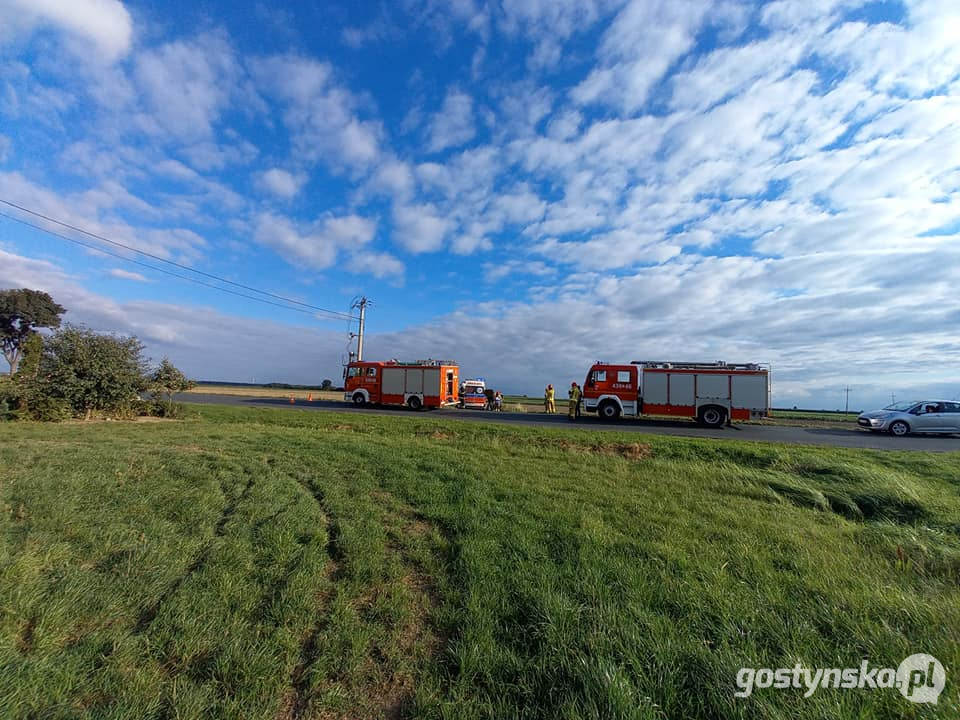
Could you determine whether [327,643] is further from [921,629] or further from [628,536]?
[921,629]

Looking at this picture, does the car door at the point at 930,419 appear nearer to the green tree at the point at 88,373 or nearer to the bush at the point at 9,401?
the green tree at the point at 88,373

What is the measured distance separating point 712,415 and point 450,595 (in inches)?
813

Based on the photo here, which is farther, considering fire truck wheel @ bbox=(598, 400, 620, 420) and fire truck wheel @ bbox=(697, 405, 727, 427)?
fire truck wheel @ bbox=(598, 400, 620, 420)

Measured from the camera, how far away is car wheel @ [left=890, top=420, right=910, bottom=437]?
18.1 metres

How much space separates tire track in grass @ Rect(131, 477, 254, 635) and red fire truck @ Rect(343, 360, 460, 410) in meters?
21.3

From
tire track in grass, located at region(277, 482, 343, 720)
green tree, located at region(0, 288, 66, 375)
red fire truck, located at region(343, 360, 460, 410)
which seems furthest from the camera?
green tree, located at region(0, 288, 66, 375)

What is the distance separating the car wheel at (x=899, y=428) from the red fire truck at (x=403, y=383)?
22.4 meters

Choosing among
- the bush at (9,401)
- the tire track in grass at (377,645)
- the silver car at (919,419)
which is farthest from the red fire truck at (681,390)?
the bush at (9,401)

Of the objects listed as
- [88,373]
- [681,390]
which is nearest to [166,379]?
[88,373]

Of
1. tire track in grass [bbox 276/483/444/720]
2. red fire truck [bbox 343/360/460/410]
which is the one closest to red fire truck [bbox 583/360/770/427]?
red fire truck [bbox 343/360/460/410]

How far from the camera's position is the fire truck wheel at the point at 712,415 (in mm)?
19969

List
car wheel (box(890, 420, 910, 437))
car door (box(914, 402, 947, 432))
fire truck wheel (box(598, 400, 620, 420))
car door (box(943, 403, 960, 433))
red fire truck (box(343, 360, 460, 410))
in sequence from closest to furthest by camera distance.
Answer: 1. car door (box(943, 403, 960, 433))
2. car door (box(914, 402, 947, 432))
3. car wheel (box(890, 420, 910, 437))
4. fire truck wheel (box(598, 400, 620, 420))
5. red fire truck (box(343, 360, 460, 410))

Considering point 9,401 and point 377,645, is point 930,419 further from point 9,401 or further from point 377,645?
point 9,401

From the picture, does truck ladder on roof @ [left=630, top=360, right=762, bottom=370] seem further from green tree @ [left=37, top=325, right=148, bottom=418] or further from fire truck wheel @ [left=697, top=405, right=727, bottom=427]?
green tree @ [left=37, top=325, right=148, bottom=418]
